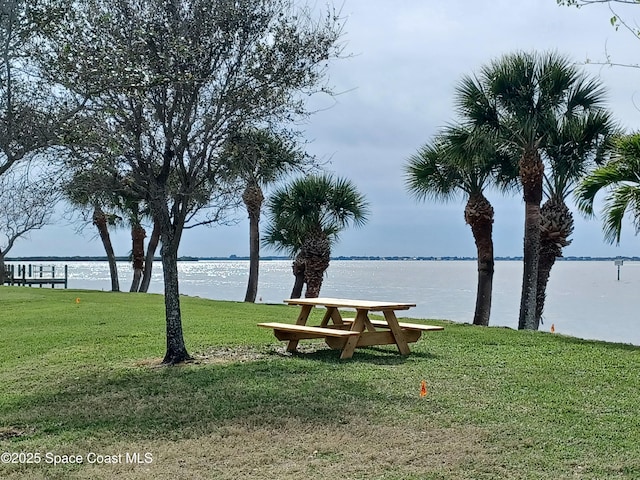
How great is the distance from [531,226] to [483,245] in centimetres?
284

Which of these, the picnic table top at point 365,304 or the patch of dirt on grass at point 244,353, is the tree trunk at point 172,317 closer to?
the patch of dirt on grass at point 244,353

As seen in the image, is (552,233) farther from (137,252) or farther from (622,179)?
(137,252)

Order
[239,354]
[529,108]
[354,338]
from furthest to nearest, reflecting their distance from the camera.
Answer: [529,108]
[239,354]
[354,338]

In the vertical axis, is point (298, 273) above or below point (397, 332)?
above

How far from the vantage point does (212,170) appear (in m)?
9.62

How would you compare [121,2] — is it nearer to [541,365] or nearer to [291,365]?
[291,365]

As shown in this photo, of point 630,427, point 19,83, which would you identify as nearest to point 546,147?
point 630,427

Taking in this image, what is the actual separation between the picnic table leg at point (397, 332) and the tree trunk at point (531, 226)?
736 cm

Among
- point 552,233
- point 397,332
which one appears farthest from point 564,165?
point 397,332

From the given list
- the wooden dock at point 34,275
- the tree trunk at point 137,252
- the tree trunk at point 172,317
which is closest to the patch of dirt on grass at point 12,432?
the tree trunk at point 172,317

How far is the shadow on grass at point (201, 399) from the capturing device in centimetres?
619

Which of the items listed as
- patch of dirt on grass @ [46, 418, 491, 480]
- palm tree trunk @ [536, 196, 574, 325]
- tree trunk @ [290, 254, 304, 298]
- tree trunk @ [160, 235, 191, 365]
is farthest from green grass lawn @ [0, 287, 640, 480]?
tree trunk @ [290, 254, 304, 298]

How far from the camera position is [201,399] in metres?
7.04

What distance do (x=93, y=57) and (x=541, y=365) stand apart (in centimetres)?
650
